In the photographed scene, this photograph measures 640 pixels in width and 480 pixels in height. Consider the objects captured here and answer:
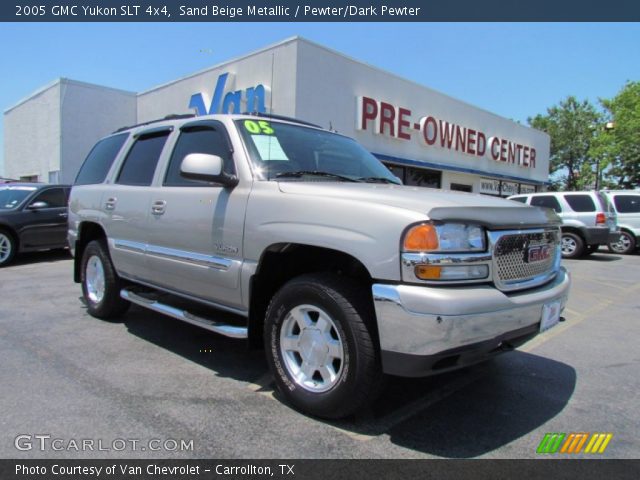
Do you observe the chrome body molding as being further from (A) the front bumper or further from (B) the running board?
(A) the front bumper

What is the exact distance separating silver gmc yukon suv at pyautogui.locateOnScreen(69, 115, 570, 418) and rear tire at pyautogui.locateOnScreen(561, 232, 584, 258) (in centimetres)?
1054

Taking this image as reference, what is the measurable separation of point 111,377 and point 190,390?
0.67 meters

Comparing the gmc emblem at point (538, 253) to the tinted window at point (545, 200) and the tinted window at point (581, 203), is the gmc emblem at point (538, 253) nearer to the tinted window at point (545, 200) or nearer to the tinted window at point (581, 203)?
the tinted window at point (581, 203)

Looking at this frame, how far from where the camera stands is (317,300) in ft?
9.34

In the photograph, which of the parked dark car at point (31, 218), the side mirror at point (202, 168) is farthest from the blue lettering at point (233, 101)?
the side mirror at point (202, 168)

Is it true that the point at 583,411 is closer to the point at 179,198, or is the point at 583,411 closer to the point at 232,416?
the point at 232,416

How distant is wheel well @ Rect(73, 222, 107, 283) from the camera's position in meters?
5.36

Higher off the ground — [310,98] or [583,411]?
[310,98]

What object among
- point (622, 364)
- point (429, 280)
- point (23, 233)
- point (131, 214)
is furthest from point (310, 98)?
point (429, 280)

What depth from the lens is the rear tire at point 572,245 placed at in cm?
1282

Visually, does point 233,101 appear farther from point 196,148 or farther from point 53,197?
point 196,148

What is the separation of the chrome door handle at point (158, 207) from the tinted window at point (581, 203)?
12029 millimetres
